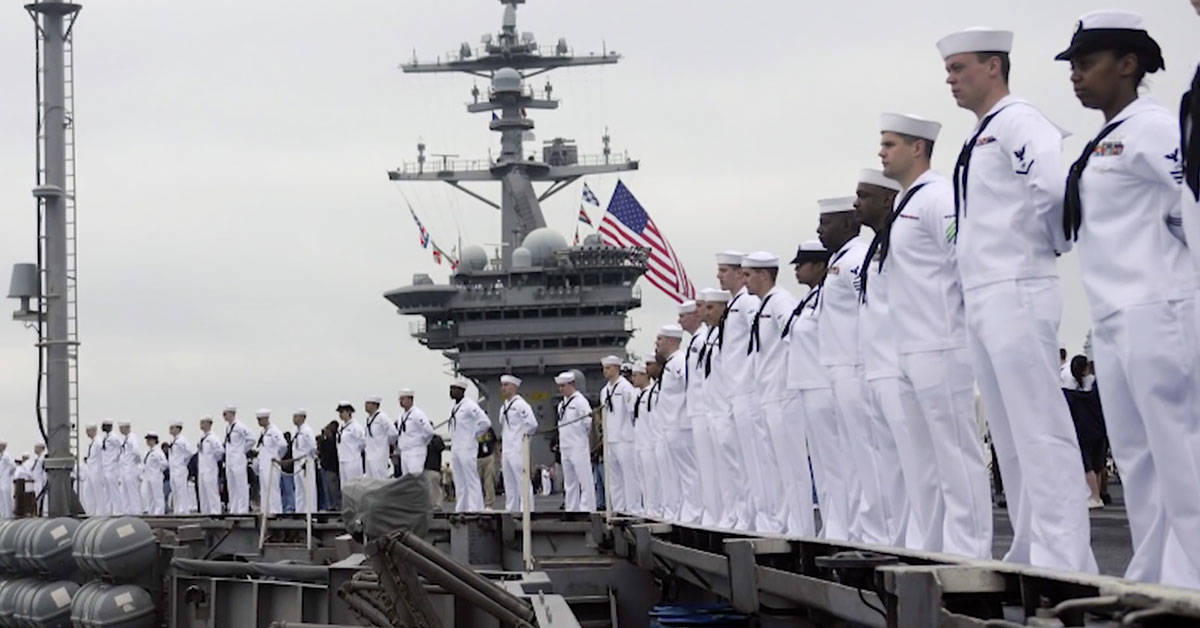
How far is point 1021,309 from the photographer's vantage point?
584 cm

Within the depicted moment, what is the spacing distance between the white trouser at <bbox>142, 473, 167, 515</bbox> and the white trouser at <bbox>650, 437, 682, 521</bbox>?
17.7m

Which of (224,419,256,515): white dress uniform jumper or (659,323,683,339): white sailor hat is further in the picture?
(224,419,256,515): white dress uniform jumper

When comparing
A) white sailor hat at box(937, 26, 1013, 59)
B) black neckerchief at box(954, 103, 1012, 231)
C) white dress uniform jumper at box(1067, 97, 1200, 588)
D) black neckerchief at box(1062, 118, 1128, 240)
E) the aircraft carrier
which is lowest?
the aircraft carrier

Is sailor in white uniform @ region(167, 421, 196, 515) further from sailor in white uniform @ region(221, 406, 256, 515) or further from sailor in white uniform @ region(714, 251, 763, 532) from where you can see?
sailor in white uniform @ region(714, 251, 763, 532)

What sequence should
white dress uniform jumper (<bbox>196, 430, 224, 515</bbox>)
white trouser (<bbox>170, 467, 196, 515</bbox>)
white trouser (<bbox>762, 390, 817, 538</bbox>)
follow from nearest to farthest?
white trouser (<bbox>762, 390, 817, 538</bbox>), white dress uniform jumper (<bbox>196, 430, 224, 515</bbox>), white trouser (<bbox>170, 467, 196, 515</bbox>)

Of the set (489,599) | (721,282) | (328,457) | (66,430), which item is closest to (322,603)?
(721,282)

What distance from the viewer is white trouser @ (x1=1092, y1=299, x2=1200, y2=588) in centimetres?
480

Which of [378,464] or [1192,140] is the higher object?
[1192,140]

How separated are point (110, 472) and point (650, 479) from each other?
60.0ft

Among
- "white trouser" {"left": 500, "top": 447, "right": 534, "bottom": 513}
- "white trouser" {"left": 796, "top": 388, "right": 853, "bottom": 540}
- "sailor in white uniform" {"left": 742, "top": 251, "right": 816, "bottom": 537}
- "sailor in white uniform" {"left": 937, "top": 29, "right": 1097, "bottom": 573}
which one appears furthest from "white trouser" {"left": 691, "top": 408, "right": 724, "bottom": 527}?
"white trouser" {"left": 500, "top": 447, "right": 534, "bottom": 513}

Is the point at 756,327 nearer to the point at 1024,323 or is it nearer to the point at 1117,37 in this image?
the point at 1024,323

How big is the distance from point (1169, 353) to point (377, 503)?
3.63 m

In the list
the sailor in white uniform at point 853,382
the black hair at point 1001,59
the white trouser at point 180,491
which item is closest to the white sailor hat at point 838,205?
the sailor in white uniform at point 853,382

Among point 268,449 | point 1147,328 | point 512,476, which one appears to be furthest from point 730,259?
point 268,449
